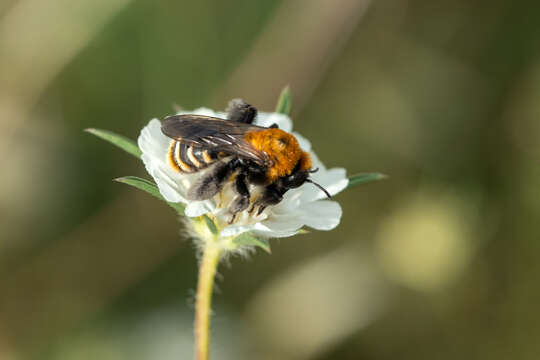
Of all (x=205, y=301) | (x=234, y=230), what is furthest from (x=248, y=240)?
(x=205, y=301)

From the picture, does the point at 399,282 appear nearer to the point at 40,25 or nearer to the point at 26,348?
the point at 26,348

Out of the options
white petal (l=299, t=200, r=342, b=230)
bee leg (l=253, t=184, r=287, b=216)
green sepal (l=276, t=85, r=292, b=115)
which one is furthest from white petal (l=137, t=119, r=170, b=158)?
white petal (l=299, t=200, r=342, b=230)

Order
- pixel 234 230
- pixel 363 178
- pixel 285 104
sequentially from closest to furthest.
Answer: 1. pixel 234 230
2. pixel 363 178
3. pixel 285 104

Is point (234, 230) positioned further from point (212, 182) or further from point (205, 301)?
point (205, 301)

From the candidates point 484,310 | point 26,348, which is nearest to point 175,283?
point 26,348

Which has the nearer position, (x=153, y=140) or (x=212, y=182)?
(x=212, y=182)
